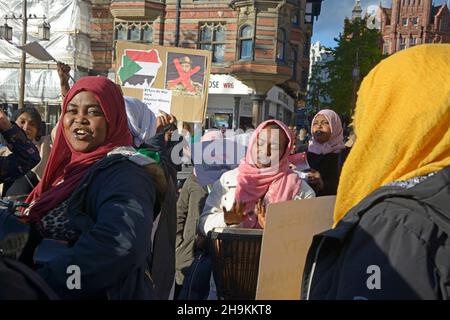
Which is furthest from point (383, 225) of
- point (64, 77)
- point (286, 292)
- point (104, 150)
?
point (64, 77)

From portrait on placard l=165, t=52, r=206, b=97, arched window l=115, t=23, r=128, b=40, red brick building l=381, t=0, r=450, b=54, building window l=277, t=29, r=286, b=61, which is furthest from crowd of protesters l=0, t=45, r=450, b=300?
red brick building l=381, t=0, r=450, b=54

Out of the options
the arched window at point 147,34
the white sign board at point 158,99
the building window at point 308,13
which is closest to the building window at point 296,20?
the building window at point 308,13

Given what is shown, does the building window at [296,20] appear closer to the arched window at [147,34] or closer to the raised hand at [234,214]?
the arched window at [147,34]

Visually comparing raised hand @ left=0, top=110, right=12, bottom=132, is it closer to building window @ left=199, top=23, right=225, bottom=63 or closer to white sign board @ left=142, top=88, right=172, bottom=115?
white sign board @ left=142, top=88, right=172, bottom=115

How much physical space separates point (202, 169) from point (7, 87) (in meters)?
26.4

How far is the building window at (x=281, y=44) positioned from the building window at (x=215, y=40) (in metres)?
2.73

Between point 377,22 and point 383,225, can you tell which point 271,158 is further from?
point 377,22

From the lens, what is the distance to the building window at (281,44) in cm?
2420

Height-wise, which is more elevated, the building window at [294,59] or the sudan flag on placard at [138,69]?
the building window at [294,59]

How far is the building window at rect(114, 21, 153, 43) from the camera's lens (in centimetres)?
2542

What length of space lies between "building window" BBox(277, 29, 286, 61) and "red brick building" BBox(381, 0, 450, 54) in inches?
2549

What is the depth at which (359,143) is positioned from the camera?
1.41 meters

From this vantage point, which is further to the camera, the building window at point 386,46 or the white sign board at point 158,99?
the building window at point 386,46

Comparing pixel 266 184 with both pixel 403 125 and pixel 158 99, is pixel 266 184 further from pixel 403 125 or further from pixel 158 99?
pixel 158 99
